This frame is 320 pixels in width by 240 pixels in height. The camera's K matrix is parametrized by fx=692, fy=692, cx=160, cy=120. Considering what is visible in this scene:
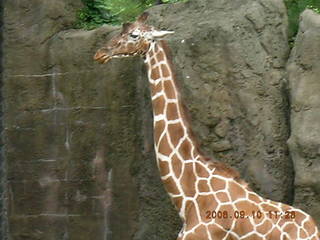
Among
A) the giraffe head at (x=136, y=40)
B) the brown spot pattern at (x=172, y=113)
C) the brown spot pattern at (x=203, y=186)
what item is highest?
the giraffe head at (x=136, y=40)

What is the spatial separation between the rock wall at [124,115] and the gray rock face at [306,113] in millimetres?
15

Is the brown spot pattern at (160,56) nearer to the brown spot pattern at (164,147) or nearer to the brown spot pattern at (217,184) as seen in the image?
the brown spot pattern at (164,147)

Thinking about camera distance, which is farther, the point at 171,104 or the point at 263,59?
the point at 263,59

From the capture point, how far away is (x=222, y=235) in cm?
429

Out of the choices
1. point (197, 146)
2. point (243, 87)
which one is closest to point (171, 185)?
point (197, 146)

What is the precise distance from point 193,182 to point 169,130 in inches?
15.3

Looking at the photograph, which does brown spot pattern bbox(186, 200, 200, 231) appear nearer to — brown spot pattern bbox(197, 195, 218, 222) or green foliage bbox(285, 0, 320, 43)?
brown spot pattern bbox(197, 195, 218, 222)

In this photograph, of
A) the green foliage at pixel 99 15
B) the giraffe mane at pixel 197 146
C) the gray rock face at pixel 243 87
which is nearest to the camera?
the giraffe mane at pixel 197 146

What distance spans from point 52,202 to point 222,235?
1926 mm

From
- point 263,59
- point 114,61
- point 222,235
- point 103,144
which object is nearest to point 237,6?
point 263,59

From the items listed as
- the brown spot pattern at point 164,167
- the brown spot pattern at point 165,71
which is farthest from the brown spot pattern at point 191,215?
the brown spot pattern at point 165,71

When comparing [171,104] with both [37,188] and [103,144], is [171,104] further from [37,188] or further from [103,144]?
[37,188]

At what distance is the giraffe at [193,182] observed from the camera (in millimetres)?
4250
